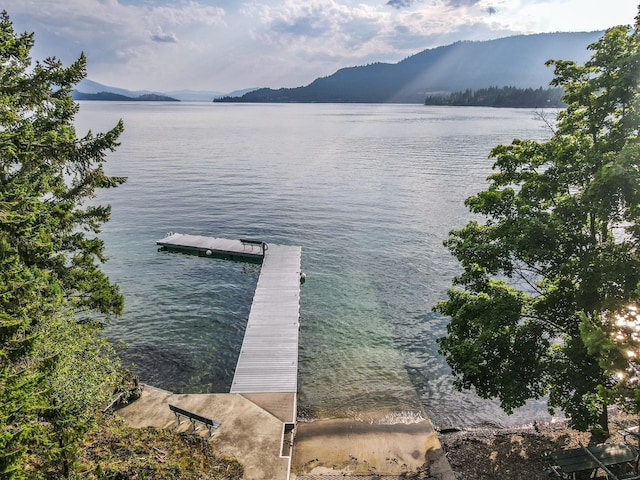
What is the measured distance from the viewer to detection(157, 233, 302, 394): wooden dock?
2070 centimetres

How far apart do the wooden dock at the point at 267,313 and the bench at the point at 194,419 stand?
3.09 meters

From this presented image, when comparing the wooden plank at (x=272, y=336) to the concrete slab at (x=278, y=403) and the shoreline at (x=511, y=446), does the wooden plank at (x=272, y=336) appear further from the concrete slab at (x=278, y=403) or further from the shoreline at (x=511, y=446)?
the shoreline at (x=511, y=446)

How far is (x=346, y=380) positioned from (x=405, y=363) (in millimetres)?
3963

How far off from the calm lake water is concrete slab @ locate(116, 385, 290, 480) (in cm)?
343

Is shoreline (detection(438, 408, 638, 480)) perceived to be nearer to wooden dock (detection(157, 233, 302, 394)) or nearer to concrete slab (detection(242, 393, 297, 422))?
concrete slab (detection(242, 393, 297, 422))

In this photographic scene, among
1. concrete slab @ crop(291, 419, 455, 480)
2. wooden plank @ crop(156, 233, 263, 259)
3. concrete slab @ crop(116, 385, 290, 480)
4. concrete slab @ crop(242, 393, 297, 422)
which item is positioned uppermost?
wooden plank @ crop(156, 233, 263, 259)

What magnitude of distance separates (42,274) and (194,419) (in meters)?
8.02

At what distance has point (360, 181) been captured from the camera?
66938 mm

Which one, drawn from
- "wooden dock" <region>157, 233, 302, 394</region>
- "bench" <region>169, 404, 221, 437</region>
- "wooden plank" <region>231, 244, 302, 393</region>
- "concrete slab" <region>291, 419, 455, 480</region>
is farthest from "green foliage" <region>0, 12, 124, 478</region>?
"concrete slab" <region>291, 419, 455, 480</region>

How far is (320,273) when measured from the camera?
119 ft

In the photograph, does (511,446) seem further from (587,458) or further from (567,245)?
(567,245)

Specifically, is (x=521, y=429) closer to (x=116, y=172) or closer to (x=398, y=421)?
(x=398, y=421)

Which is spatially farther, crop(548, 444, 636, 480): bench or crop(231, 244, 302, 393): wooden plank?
crop(231, 244, 302, 393): wooden plank

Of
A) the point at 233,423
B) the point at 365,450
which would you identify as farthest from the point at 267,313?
the point at 365,450
